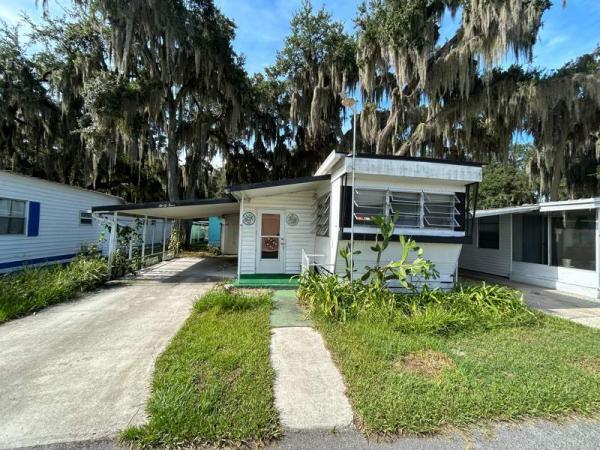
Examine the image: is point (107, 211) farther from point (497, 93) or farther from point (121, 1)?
point (497, 93)

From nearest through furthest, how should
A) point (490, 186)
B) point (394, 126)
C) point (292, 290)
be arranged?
1. point (292, 290)
2. point (394, 126)
3. point (490, 186)

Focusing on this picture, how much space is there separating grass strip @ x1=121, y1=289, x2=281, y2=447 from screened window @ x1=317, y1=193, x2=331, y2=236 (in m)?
3.46

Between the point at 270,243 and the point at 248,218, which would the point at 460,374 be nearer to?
the point at 270,243

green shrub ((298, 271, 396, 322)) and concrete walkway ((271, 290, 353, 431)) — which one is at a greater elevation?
green shrub ((298, 271, 396, 322))

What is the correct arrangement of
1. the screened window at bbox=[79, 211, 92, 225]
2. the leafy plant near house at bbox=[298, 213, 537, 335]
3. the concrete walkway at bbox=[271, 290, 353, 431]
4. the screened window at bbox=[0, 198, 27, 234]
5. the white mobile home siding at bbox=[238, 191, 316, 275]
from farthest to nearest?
the screened window at bbox=[79, 211, 92, 225], the white mobile home siding at bbox=[238, 191, 316, 275], the screened window at bbox=[0, 198, 27, 234], the leafy plant near house at bbox=[298, 213, 537, 335], the concrete walkway at bbox=[271, 290, 353, 431]

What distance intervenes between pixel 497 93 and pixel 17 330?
48.4ft

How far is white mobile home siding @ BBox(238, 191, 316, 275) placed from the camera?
8789mm

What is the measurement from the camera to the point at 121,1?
452 inches

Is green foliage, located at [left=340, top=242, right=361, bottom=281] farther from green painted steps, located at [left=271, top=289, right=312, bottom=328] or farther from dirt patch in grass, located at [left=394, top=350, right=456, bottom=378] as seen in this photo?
dirt patch in grass, located at [left=394, top=350, right=456, bottom=378]

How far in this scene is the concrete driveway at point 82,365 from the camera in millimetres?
2539

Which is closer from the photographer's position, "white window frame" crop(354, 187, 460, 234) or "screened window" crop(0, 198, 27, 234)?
"white window frame" crop(354, 187, 460, 234)

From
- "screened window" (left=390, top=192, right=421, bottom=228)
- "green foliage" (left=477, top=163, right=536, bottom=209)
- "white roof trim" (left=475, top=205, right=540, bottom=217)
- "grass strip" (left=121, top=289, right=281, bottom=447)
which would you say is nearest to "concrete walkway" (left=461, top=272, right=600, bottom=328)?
"white roof trim" (left=475, top=205, right=540, bottom=217)

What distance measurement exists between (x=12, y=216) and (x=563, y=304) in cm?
1470

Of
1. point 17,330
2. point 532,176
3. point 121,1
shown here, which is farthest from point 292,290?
point 532,176
